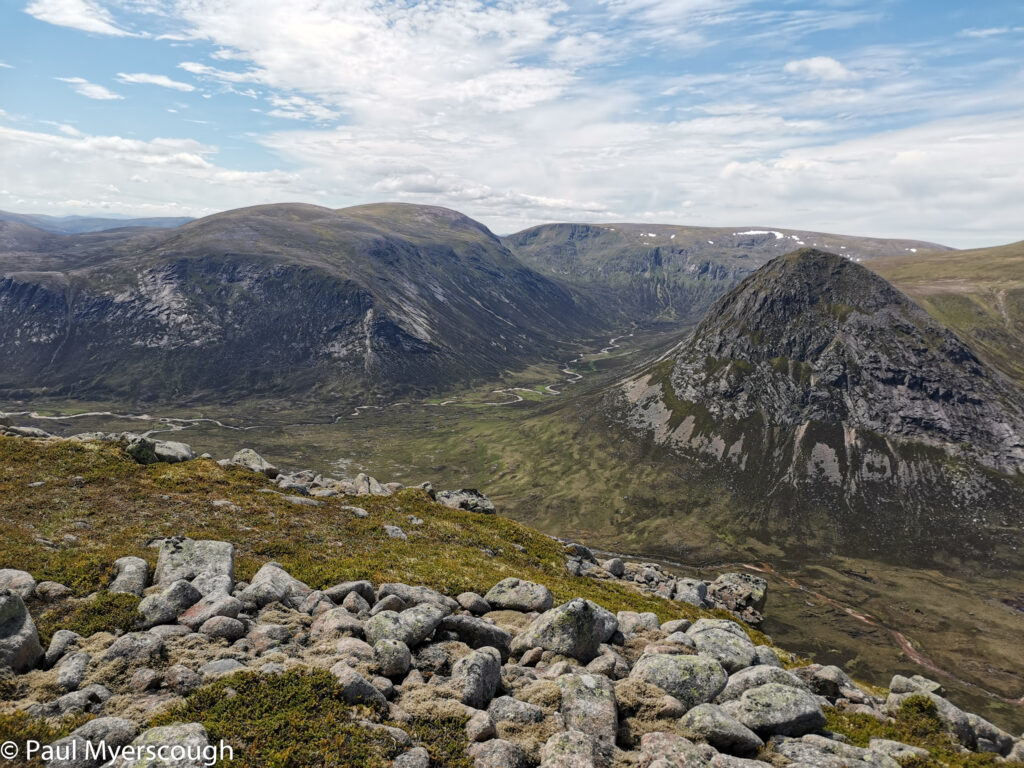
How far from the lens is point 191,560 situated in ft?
92.1

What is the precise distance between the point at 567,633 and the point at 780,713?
9509mm

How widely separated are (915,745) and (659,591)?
105ft

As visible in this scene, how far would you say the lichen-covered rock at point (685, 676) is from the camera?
69.7 ft

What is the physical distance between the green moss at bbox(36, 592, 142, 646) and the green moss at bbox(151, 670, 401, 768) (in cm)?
825

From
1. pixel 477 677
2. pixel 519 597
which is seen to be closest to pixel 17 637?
pixel 477 677

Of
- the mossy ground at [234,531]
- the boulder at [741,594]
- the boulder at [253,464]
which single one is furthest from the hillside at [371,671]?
the boulder at [741,594]

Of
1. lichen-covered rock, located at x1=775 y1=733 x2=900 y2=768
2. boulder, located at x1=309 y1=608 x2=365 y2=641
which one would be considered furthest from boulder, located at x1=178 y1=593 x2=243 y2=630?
lichen-covered rock, located at x1=775 y1=733 x2=900 y2=768

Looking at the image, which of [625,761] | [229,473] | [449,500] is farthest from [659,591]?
[229,473]

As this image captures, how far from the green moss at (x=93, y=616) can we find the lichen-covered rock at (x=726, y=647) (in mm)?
27268

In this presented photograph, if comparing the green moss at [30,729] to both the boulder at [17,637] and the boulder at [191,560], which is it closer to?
the boulder at [17,637]

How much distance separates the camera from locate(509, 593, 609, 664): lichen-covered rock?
24.6 m

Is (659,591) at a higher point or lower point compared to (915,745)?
lower

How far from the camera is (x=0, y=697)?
640 inches

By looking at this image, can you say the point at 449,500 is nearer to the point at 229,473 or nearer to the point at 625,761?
the point at 229,473
